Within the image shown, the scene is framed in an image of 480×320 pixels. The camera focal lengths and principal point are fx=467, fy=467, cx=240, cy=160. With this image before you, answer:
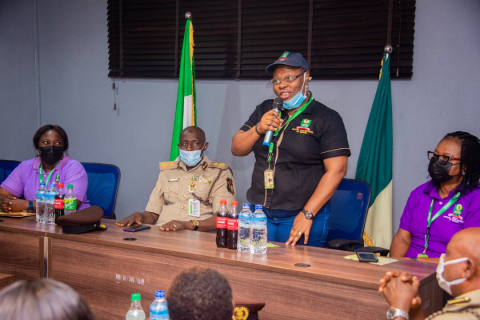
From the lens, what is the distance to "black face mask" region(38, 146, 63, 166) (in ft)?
10.9

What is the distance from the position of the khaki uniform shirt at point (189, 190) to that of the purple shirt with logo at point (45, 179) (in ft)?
1.60

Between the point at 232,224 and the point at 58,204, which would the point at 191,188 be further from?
the point at 232,224

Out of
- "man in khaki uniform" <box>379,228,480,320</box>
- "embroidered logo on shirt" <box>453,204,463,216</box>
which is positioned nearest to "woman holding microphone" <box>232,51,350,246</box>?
"embroidered logo on shirt" <box>453,204,463,216</box>

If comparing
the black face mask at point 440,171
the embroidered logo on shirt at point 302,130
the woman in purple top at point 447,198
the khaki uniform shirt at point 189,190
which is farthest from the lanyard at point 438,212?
the khaki uniform shirt at point 189,190

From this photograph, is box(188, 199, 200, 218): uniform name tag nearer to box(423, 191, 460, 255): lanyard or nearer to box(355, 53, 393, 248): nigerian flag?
box(355, 53, 393, 248): nigerian flag

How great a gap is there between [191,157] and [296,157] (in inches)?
41.7

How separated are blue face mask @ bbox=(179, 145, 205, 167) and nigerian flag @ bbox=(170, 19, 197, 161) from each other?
1.91 feet

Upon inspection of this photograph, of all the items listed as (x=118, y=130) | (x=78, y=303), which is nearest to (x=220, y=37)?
(x=118, y=130)

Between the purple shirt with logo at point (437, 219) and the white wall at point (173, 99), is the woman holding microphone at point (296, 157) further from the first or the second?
the white wall at point (173, 99)

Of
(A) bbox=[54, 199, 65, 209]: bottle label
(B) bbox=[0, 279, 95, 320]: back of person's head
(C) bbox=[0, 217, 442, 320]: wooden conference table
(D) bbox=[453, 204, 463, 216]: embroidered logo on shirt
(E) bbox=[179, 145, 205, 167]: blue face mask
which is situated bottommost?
(C) bbox=[0, 217, 442, 320]: wooden conference table

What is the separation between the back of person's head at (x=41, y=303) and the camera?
774 mm

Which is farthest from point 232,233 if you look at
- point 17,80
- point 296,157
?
point 17,80

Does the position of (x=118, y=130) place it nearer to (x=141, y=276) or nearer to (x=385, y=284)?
(x=141, y=276)

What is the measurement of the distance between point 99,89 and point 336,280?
139 inches
